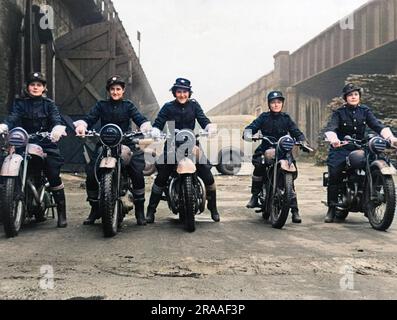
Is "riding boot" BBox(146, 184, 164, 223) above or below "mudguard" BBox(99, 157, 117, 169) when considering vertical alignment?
below

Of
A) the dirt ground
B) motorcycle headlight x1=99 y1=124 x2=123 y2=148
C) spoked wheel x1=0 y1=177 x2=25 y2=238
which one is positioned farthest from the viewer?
motorcycle headlight x1=99 y1=124 x2=123 y2=148

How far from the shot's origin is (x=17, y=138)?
14.7ft

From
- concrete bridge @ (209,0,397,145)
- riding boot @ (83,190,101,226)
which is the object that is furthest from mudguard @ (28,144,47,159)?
concrete bridge @ (209,0,397,145)

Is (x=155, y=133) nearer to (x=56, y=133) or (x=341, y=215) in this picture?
(x=56, y=133)

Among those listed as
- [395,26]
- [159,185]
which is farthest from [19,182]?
[395,26]

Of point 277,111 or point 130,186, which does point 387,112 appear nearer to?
point 277,111

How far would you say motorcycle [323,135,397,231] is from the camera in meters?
4.92

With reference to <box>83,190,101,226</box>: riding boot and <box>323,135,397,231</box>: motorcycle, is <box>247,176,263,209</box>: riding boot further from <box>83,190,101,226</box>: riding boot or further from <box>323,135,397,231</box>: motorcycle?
<box>83,190,101,226</box>: riding boot

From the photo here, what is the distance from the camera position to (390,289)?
2.86 meters

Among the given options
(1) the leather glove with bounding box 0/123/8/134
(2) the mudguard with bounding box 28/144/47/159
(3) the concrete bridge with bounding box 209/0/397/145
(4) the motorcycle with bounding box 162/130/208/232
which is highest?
(3) the concrete bridge with bounding box 209/0/397/145

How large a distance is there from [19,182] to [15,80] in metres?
4.88

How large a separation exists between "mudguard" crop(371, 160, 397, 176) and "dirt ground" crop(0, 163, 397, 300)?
68 cm

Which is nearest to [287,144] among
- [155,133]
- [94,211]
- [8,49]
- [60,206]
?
[155,133]

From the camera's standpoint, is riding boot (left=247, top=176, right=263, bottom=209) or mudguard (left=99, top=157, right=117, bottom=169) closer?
mudguard (left=99, top=157, right=117, bottom=169)
